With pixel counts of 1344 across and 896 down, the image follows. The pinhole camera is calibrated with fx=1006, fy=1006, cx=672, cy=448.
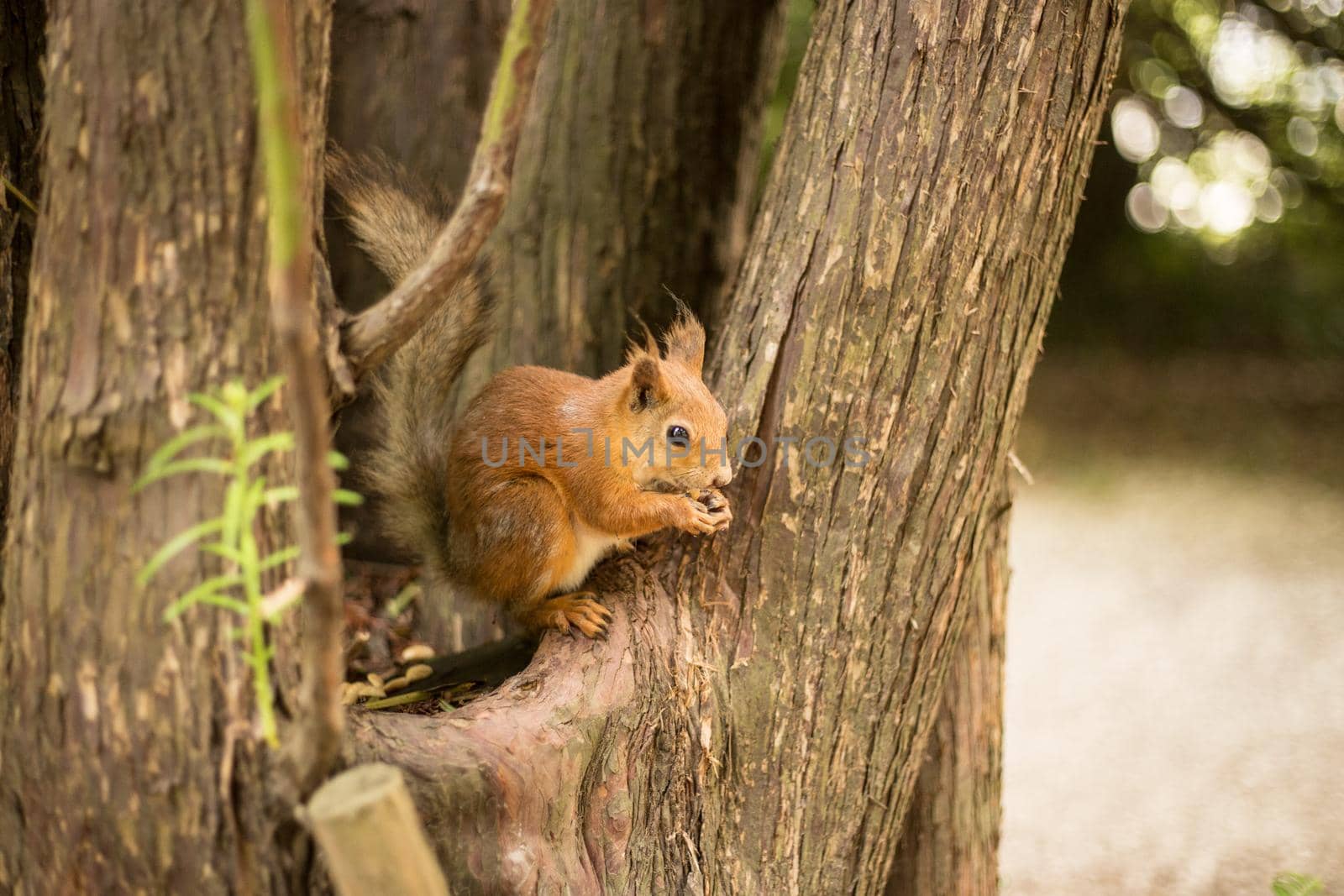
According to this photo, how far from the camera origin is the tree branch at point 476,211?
0.97 m

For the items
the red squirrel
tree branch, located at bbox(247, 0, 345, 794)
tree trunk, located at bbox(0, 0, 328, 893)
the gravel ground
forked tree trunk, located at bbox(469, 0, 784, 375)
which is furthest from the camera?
the gravel ground

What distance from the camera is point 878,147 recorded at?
1.54 meters

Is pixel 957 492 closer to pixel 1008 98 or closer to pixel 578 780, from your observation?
pixel 1008 98

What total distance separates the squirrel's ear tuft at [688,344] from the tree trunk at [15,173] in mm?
987

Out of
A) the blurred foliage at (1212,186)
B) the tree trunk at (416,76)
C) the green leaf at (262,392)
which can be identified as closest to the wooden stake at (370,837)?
the green leaf at (262,392)

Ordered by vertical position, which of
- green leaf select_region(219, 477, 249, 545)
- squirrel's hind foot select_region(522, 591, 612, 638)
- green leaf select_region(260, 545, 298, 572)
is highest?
green leaf select_region(219, 477, 249, 545)

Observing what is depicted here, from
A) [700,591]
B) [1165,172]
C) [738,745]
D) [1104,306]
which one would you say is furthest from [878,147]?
[1104,306]

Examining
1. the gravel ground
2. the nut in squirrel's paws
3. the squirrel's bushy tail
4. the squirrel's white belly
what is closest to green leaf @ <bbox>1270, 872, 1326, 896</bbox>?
the gravel ground

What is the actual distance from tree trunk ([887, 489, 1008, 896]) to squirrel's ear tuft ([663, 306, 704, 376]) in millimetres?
708

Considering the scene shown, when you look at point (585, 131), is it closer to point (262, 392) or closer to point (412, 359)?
point (412, 359)

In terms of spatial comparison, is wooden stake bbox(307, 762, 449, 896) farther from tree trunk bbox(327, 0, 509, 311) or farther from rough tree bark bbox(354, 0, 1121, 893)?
tree trunk bbox(327, 0, 509, 311)

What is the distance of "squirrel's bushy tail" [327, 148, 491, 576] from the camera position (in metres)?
1.55

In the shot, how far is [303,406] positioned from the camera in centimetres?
73

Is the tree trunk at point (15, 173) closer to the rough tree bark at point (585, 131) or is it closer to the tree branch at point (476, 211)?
the tree branch at point (476, 211)
